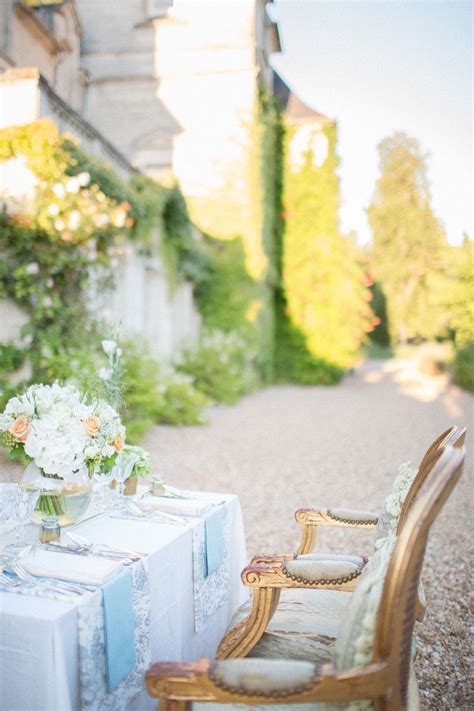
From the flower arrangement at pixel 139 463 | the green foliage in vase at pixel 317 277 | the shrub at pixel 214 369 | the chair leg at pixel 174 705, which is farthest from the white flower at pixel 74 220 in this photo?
the green foliage in vase at pixel 317 277

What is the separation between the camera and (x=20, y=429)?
5.81 feet

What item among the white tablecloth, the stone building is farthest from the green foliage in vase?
the white tablecloth

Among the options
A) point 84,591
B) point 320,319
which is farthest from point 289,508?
point 320,319

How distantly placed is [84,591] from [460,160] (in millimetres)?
4205

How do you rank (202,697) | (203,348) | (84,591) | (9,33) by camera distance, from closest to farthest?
(202,697) → (84,591) → (9,33) → (203,348)

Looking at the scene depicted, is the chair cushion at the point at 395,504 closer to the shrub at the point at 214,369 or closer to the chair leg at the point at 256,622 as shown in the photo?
the chair leg at the point at 256,622

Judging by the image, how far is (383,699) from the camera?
4.25 ft

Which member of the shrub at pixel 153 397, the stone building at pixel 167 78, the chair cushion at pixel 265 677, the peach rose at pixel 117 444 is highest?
the stone building at pixel 167 78

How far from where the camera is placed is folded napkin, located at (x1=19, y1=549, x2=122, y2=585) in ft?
4.95

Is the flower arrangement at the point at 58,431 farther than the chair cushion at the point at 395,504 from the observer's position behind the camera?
No

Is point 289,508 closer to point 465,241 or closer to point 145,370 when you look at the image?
point 145,370

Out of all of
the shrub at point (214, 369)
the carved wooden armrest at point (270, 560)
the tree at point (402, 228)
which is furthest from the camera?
the tree at point (402, 228)

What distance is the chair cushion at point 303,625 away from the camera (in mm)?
1751

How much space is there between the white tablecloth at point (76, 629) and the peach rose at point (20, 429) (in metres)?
0.40
